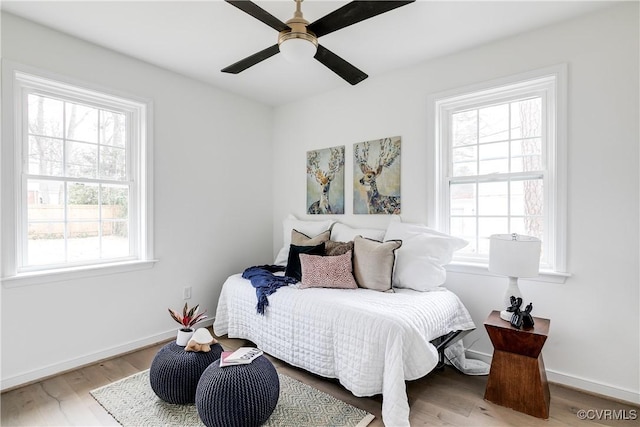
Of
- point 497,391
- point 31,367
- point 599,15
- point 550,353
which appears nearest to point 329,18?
point 599,15

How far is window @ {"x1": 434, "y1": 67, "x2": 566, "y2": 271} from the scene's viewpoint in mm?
2488

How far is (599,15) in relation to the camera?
89.5 inches

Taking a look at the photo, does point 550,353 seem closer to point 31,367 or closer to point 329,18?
point 329,18

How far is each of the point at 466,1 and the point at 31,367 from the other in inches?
150

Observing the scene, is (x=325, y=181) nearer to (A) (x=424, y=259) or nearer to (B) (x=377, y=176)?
(B) (x=377, y=176)

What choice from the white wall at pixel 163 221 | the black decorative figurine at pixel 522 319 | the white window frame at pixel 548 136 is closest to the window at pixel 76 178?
the white wall at pixel 163 221

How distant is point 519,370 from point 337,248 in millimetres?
1544

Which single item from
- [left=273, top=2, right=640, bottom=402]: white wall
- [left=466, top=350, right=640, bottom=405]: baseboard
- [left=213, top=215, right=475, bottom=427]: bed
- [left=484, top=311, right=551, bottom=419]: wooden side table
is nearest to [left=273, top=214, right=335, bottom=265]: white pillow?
[left=213, top=215, right=475, bottom=427]: bed

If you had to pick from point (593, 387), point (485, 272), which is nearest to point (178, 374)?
point (485, 272)

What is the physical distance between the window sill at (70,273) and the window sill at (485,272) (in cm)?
262

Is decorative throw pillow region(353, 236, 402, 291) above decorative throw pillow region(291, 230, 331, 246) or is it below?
below

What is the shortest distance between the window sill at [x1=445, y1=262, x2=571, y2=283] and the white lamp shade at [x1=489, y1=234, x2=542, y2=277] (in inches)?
6.4

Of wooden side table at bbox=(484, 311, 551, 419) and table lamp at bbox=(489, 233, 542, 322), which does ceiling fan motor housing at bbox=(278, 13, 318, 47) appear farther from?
wooden side table at bbox=(484, 311, 551, 419)

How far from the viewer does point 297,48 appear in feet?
6.19
